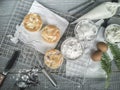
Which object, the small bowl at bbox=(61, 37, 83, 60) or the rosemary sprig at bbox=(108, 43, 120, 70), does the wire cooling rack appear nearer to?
the small bowl at bbox=(61, 37, 83, 60)

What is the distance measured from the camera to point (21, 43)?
4.26 ft

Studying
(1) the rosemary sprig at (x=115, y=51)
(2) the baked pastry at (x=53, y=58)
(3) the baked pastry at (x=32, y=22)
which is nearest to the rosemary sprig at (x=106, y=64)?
(1) the rosemary sprig at (x=115, y=51)

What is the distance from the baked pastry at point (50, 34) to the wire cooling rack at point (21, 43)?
0.16 ft

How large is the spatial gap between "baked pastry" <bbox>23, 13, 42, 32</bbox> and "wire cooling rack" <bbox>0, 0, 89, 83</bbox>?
0.04 meters

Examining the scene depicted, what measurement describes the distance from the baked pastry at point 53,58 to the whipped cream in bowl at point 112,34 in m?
0.18

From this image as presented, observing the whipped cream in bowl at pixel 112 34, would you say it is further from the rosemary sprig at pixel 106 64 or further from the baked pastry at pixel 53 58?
the baked pastry at pixel 53 58

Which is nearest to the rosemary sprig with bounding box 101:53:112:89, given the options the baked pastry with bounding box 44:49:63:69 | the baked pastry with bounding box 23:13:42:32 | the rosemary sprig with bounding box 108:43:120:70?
the rosemary sprig with bounding box 108:43:120:70

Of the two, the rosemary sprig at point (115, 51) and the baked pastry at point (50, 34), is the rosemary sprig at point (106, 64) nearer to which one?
the rosemary sprig at point (115, 51)

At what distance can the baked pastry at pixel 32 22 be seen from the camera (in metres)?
1.27

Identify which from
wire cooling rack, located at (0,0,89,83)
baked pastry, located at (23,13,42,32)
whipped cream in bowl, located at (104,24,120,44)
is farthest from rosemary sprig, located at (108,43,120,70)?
baked pastry, located at (23,13,42,32)

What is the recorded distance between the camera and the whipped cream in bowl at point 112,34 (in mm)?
1290

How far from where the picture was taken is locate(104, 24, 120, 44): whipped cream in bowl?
4.23ft

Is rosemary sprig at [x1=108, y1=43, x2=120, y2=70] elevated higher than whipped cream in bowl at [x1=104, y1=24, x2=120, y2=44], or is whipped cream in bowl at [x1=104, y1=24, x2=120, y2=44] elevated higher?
whipped cream in bowl at [x1=104, y1=24, x2=120, y2=44]

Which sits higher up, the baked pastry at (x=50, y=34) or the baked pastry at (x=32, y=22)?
the baked pastry at (x=32, y=22)
